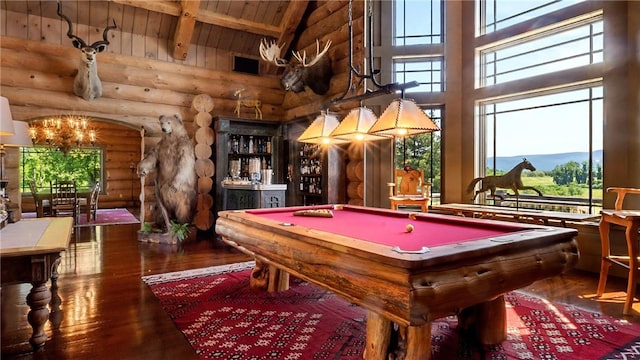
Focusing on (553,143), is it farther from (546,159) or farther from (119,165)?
(119,165)

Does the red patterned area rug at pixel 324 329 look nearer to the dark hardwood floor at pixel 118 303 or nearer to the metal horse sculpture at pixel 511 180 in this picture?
the dark hardwood floor at pixel 118 303

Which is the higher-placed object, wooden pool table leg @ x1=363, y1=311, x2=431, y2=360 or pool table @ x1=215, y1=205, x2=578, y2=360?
pool table @ x1=215, y1=205, x2=578, y2=360

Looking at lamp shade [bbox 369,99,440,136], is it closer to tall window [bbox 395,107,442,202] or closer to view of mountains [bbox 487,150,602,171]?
view of mountains [bbox 487,150,602,171]

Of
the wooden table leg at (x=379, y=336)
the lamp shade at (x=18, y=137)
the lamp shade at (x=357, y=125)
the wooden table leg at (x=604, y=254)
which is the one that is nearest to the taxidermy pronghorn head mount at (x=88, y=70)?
the lamp shade at (x=18, y=137)

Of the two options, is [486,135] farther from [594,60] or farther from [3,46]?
[3,46]

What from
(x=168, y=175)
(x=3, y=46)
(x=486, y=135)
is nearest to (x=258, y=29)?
(x=168, y=175)

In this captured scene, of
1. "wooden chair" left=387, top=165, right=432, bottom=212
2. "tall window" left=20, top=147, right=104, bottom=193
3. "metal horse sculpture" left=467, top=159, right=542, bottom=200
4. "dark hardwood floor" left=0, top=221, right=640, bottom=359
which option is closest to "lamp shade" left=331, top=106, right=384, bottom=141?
"dark hardwood floor" left=0, top=221, right=640, bottom=359

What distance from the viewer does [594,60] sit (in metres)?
4.28

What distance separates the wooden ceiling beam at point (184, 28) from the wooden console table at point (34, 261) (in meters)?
4.59

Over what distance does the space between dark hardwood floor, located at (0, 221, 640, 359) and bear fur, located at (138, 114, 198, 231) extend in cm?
99

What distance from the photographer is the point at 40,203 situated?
7336mm

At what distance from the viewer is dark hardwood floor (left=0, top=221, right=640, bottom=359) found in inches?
96.6

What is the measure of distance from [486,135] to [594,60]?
1.52m

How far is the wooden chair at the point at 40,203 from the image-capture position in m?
7.28
